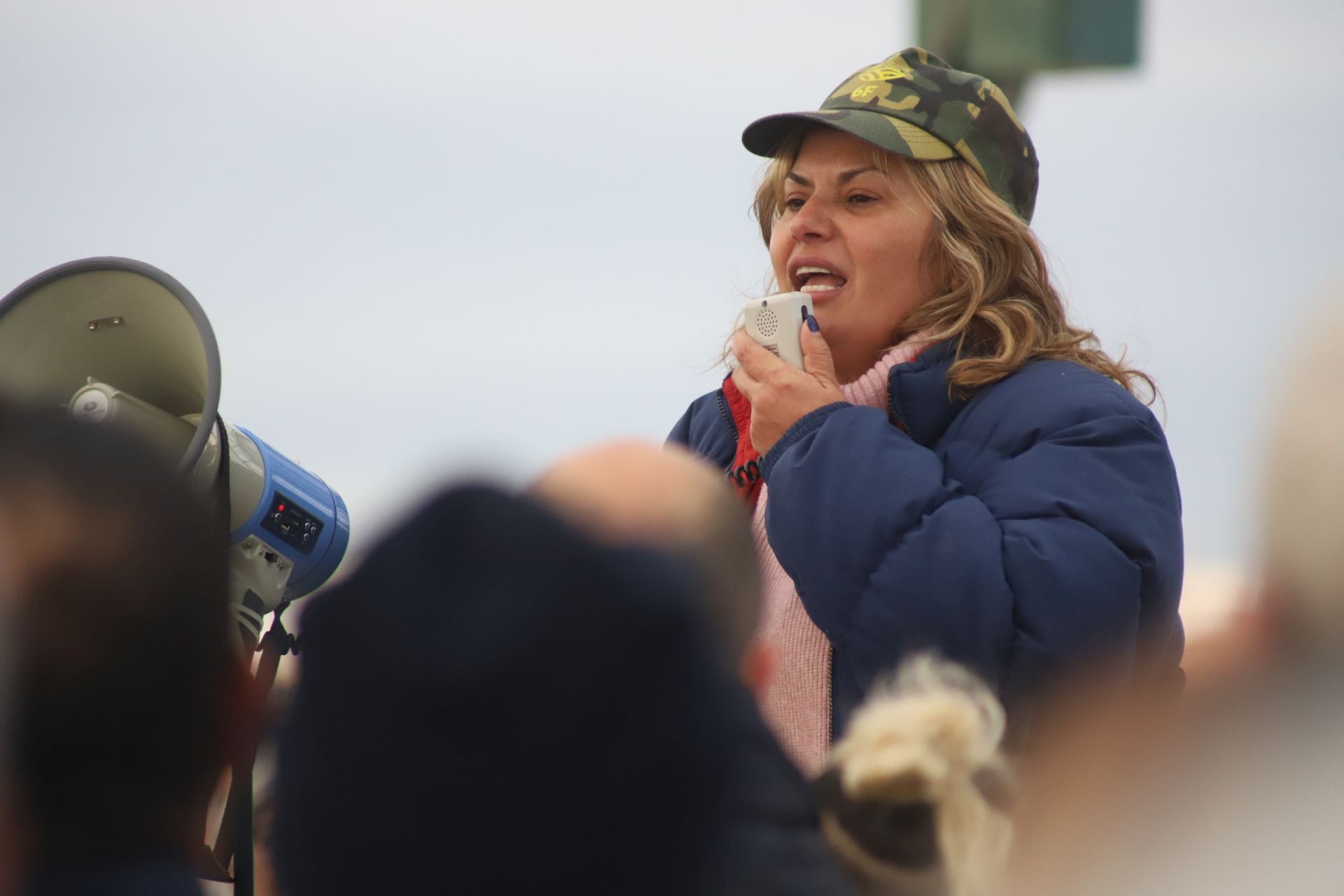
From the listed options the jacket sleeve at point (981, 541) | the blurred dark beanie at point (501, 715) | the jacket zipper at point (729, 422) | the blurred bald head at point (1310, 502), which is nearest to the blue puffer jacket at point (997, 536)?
the jacket sleeve at point (981, 541)

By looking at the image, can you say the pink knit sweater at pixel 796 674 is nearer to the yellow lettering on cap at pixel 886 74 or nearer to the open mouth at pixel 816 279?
the open mouth at pixel 816 279

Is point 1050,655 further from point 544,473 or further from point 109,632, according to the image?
point 109,632

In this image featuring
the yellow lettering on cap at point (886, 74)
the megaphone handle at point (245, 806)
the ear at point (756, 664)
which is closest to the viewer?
the ear at point (756, 664)

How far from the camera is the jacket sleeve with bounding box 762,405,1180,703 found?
2.05 meters

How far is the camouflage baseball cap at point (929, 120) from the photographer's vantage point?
2.48 metres

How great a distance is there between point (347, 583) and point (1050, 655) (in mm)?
1243

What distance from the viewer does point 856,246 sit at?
8.25ft

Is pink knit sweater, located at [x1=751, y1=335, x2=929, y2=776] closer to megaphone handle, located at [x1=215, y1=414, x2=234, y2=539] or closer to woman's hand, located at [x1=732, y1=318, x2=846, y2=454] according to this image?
woman's hand, located at [x1=732, y1=318, x2=846, y2=454]

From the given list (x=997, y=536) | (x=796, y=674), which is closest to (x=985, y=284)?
(x=997, y=536)

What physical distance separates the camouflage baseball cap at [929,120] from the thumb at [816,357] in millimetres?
307

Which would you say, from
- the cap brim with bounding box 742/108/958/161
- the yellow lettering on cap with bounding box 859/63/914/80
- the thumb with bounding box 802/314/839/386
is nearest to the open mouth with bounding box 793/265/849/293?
the thumb with bounding box 802/314/839/386

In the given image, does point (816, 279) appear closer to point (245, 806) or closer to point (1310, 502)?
point (245, 806)

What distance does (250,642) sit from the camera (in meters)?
2.26

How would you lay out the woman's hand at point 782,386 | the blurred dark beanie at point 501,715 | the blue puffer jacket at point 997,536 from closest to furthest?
the blurred dark beanie at point 501,715 < the blue puffer jacket at point 997,536 < the woman's hand at point 782,386
